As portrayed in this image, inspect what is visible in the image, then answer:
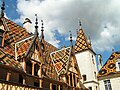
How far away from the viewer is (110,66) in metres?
28.8

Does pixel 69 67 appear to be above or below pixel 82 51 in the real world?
below

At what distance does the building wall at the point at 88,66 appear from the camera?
26.3 m

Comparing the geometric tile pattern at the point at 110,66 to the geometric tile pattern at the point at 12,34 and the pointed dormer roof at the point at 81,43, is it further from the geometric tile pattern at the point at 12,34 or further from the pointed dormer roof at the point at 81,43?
the geometric tile pattern at the point at 12,34

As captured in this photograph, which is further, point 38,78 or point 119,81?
point 119,81

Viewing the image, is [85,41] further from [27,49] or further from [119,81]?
[27,49]

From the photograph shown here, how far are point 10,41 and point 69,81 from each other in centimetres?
651

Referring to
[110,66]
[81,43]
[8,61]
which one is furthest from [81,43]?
[8,61]

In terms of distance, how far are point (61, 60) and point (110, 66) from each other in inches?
453

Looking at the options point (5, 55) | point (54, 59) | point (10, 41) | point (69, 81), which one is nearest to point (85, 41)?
point (54, 59)

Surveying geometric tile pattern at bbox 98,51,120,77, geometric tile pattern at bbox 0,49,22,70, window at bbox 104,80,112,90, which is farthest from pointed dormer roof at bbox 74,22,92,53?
geometric tile pattern at bbox 0,49,22,70

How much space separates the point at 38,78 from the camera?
1440cm

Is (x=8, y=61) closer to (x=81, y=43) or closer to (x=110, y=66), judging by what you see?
(x=81, y=43)

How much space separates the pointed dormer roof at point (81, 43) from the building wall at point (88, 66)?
682 mm

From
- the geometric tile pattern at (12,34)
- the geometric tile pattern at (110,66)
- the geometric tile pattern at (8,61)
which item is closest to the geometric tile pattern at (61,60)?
the geometric tile pattern at (12,34)
